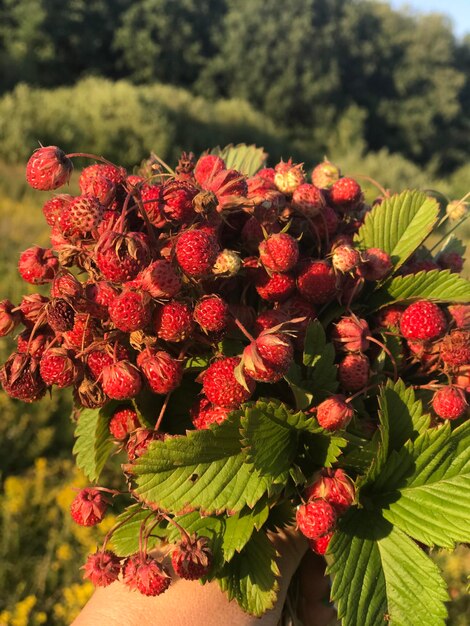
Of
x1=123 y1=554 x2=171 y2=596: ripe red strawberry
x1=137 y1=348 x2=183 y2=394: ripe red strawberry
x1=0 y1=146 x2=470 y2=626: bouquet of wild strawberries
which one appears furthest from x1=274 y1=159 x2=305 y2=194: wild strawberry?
x1=123 y1=554 x2=171 y2=596: ripe red strawberry

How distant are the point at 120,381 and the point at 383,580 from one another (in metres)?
0.51

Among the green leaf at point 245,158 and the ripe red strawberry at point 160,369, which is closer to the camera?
the ripe red strawberry at point 160,369

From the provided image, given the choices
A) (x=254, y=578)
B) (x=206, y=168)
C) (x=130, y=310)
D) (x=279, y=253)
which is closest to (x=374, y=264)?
(x=279, y=253)

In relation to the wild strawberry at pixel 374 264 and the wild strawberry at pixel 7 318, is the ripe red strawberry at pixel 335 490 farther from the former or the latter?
the wild strawberry at pixel 7 318

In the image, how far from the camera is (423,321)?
2.91ft

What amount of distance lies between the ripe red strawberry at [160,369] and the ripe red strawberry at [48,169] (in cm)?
25

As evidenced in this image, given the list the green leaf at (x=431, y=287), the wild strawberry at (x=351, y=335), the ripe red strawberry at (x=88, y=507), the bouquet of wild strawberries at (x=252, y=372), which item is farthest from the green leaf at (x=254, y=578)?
the green leaf at (x=431, y=287)

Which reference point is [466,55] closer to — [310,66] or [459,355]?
[310,66]

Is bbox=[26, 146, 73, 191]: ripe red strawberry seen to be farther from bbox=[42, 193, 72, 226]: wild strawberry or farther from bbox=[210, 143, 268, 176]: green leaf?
bbox=[210, 143, 268, 176]: green leaf

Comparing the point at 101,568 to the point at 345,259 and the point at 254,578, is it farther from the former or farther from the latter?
the point at 345,259

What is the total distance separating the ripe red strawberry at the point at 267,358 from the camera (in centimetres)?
72

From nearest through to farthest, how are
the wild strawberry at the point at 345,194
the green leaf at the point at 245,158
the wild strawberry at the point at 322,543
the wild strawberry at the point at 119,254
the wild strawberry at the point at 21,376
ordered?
the wild strawberry at the point at 119,254 → the wild strawberry at the point at 21,376 → the wild strawberry at the point at 322,543 → the wild strawberry at the point at 345,194 → the green leaf at the point at 245,158

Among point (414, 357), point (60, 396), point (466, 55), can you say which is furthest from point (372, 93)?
point (414, 357)

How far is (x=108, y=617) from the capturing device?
0.95 meters
